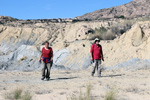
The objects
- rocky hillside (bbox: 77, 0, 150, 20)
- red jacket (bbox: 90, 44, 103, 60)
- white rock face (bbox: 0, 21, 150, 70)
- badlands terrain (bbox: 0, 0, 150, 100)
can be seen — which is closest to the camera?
badlands terrain (bbox: 0, 0, 150, 100)

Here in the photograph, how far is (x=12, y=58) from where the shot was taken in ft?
92.4

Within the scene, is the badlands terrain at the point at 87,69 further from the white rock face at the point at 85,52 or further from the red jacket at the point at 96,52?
the red jacket at the point at 96,52

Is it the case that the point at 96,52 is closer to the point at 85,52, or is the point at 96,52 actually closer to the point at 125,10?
the point at 85,52

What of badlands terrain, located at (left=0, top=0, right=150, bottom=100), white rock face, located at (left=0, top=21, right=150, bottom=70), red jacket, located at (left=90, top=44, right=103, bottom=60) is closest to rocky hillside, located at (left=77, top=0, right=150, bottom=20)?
badlands terrain, located at (left=0, top=0, right=150, bottom=100)

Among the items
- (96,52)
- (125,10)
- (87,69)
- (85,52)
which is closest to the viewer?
(96,52)

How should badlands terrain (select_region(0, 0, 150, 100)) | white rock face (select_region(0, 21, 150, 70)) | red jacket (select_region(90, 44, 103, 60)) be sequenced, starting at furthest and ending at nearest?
white rock face (select_region(0, 21, 150, 70)) → red jacket (select_region(90, 44, 103, 60)) → badlands terrain (select_region(0, 0, 150, 100))

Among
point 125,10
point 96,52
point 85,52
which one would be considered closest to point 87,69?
point 85,52

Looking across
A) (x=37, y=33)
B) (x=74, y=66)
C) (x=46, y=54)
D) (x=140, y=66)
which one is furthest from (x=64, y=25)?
(x=46, y=54)

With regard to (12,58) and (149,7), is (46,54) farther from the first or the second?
(149,7)

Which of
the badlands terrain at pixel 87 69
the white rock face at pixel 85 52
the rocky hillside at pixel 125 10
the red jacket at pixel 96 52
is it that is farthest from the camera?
the rocky hillside at pixel 125 10

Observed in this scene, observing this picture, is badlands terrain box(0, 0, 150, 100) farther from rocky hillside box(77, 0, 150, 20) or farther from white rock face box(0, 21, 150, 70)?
rocky hillside box(77, 0, 150, 20)

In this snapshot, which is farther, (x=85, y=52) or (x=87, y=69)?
(x=85, y=52)

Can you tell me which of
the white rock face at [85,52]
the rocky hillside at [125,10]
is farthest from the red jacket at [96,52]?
the rocky hillside at [125,10]

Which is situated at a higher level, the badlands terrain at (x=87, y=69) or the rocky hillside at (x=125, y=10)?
the rocky hillside at (x=125, y=10)
